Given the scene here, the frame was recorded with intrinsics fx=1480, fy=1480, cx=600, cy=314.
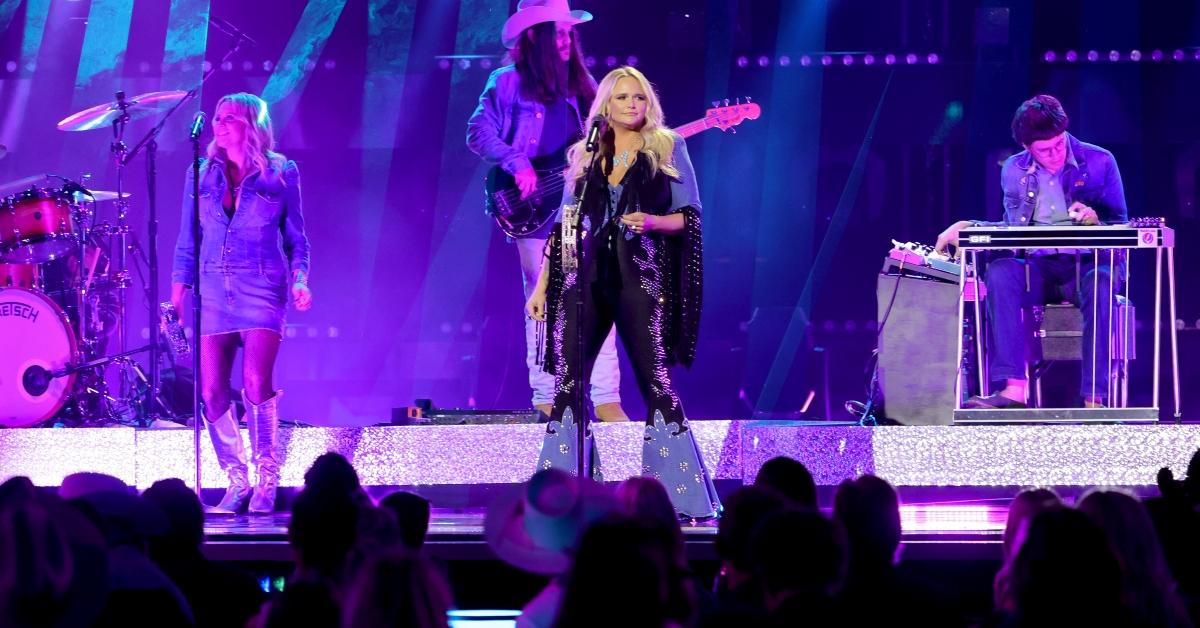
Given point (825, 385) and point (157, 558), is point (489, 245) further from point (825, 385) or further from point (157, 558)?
point (157, 558)

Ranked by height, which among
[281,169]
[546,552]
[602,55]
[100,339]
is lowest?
[546,552]

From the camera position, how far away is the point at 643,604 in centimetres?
281

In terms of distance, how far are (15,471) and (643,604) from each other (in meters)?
5.91

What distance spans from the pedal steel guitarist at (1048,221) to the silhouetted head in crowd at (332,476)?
161 inches

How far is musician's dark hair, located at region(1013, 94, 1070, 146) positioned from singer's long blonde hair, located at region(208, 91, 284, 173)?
3953 mm

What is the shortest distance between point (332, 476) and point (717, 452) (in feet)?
10.6

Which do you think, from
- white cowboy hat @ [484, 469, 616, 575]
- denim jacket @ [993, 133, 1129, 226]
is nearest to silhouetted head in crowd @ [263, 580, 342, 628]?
white cowboy hat @ [484, 469, 616, 575]

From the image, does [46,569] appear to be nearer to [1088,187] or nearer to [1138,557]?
[1138,557]

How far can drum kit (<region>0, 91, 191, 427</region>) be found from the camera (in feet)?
A: 27.8

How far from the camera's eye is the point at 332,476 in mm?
4555

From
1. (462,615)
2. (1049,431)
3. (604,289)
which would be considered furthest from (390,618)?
(1049,431)

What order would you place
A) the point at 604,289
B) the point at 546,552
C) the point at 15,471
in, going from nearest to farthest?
the point at 546,552 < the point at 604,289 < the point at 15,471

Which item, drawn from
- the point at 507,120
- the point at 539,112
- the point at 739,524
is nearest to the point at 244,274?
the point at 507,120

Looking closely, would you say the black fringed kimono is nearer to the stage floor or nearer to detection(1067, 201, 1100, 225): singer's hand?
the stage floor
